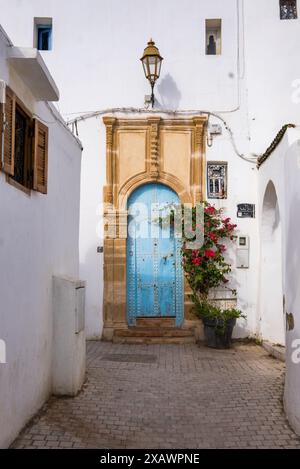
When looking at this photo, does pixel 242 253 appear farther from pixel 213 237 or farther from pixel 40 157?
pixel 40 157

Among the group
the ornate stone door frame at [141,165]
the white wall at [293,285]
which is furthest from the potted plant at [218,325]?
the white wall at [293,285]

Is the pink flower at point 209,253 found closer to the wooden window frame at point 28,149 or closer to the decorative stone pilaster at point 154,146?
the decorative stone pilaster at point 154,146

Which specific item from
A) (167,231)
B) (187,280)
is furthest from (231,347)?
(167,231)

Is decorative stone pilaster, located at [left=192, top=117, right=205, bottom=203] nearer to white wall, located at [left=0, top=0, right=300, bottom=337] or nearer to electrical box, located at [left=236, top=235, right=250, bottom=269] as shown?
white wall, located at [left=0, top=0, right=300, bottom=337]

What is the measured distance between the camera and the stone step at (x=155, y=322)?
8.34 meters

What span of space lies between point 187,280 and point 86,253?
1.94 metres

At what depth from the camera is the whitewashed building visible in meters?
8.36

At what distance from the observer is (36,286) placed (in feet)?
14.2

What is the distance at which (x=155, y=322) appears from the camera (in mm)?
8375

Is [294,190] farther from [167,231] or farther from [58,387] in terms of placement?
[167,231]

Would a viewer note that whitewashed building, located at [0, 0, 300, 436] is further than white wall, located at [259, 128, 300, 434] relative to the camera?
Yes

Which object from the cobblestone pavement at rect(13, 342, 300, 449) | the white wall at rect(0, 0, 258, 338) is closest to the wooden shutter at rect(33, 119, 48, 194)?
the cobblestone pavement at rect(13, 342, 300, 449)

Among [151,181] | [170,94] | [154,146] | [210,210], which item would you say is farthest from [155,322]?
[170,94]

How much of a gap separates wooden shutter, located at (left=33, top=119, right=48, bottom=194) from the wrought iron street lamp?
423 centimetres
